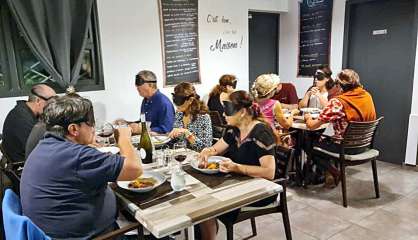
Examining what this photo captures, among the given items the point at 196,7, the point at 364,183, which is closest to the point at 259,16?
the point at 196,7

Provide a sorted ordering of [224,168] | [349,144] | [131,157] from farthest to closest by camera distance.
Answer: [349,144] < [224,168] < [131,157]

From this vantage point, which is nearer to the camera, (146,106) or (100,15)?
(146,106)

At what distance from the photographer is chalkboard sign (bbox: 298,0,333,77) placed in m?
4.47

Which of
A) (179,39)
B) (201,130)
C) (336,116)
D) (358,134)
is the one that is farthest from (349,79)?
(179,39)

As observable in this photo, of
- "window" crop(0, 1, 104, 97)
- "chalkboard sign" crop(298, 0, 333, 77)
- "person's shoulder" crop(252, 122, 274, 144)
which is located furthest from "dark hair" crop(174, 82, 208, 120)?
"chalkboard sign" crop(298, 0, 333, 77)

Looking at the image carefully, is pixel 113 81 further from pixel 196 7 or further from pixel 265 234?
pixel 265 234

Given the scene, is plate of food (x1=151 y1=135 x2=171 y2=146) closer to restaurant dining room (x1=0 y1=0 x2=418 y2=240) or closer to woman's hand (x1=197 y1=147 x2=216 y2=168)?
restaurant dining room (x1=0 y1=0 x2=418 y2=240)

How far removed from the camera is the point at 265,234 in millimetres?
2494

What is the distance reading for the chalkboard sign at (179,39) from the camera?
3.77 metres

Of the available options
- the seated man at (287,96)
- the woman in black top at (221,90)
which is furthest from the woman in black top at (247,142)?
the seated man at (287,96)

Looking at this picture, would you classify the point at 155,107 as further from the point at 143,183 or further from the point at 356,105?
the point at 356,105

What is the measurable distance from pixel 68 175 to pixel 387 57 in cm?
389

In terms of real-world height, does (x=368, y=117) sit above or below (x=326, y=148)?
above

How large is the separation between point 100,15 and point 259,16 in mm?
2531
